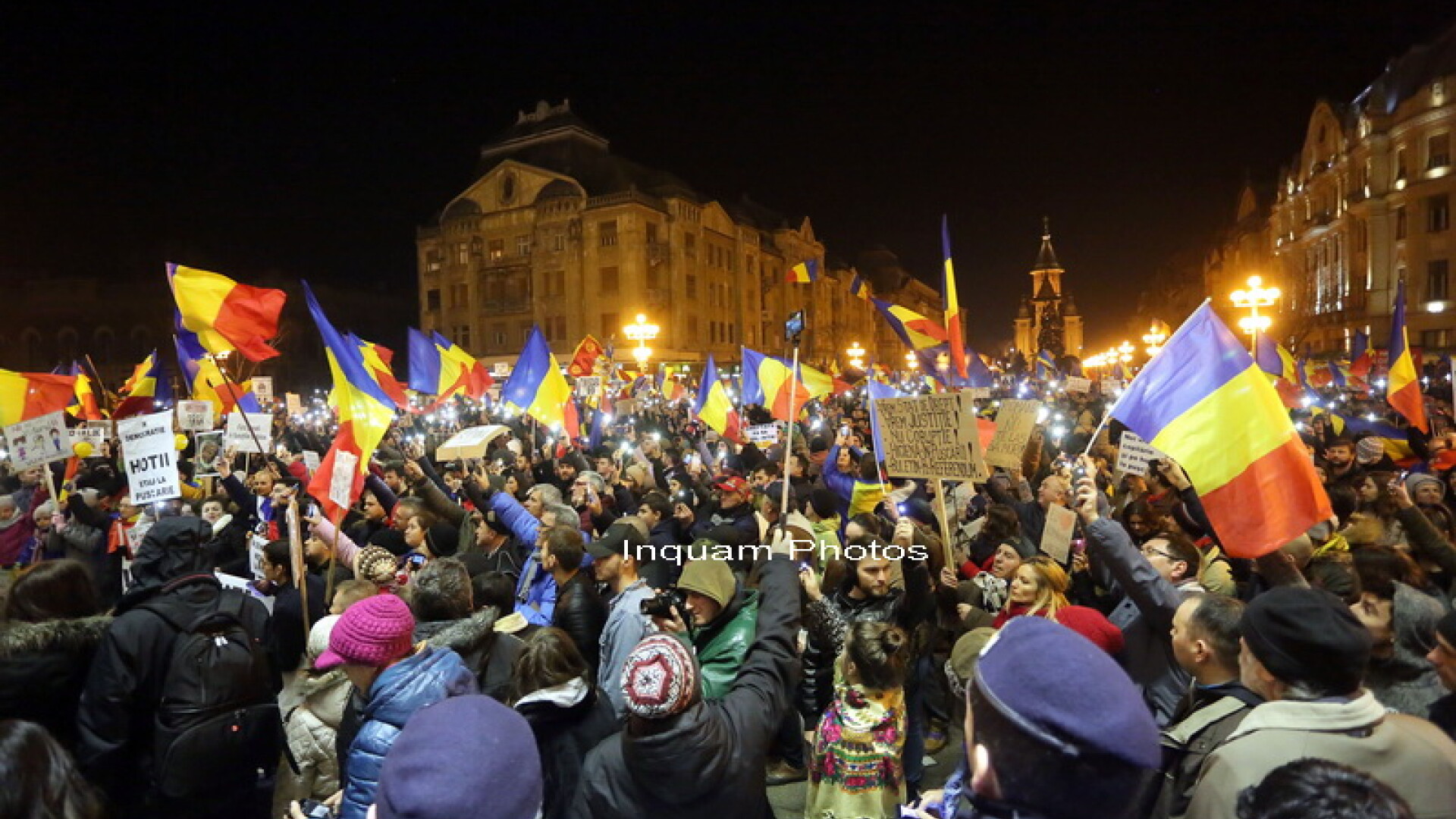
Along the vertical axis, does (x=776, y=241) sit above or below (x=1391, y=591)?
above

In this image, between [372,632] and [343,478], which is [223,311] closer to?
[343,478]

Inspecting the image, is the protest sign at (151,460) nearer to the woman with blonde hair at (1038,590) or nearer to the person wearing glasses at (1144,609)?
the woman with blonde hair at (1038,590)

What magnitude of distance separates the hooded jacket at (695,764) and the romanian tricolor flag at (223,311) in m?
6.27

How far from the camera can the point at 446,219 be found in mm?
60656

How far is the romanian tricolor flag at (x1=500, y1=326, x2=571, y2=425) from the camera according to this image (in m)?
11.6

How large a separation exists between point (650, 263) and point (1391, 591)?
176 ft

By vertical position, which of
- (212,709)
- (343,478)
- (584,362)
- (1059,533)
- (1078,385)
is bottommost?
(212,709)

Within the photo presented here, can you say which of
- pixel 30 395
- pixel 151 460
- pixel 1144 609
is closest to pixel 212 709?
pixel 1144 609

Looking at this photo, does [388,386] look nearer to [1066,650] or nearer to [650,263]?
[1066,650]

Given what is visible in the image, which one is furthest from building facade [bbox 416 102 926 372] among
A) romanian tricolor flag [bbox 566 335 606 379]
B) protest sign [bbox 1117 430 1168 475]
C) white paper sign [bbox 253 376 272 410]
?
protest sign [bbox 1117 430 1168 475]

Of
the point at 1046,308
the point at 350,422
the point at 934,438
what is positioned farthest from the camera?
the point at 1046,308

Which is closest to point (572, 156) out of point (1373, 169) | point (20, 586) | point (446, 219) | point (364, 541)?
point (446, 219)

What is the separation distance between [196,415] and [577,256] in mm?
45839

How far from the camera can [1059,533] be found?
510 cm
